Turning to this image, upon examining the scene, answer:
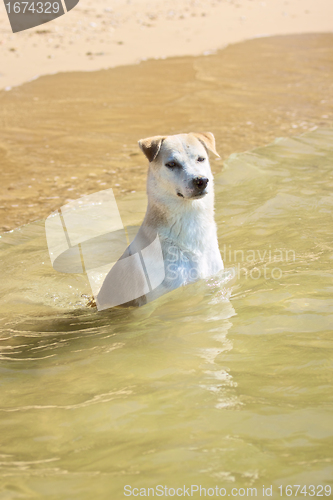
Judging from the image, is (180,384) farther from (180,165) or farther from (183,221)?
(180,165)

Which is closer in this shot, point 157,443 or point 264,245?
point 157,443

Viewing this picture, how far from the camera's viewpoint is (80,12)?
18844 mm

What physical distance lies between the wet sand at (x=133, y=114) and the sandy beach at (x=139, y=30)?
3.22 feet

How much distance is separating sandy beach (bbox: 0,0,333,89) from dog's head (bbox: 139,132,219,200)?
32.5 feet

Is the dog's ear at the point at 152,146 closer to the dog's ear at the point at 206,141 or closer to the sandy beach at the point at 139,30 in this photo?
the dog's ear at the point at 206,141

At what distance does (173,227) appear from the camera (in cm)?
466

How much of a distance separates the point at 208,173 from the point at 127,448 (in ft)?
9.44

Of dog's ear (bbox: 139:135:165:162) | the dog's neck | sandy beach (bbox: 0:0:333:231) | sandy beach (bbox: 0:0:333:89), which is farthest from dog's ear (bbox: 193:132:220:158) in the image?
sandy beach (bbox: 0:0:333:89)

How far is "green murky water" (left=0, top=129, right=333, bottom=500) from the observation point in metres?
2.45

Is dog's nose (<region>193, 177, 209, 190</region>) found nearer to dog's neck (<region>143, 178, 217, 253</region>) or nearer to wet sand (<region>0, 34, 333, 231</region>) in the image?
dog's neck (<region>143, 178, 217, 253</region>)

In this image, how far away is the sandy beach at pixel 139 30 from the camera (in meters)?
14.9

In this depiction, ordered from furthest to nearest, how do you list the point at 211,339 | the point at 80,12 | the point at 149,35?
the point at 80,12, the point at 149,35, the point at 211,339

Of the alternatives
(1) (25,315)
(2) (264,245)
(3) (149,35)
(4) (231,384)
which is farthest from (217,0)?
(4) (231,384)

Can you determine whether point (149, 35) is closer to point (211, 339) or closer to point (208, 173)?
point (208, 173)
